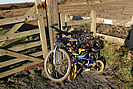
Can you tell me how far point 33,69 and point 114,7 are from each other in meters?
4.92

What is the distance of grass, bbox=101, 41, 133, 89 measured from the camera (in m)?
3.83

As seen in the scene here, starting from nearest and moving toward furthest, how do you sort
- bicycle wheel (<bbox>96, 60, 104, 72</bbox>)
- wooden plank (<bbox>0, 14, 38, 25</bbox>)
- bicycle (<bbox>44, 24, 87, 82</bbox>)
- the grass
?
bicycle (<bbox>44, 24, 87, 82</bbox>) < wooden plank (<bbox>0, 14, 38, 25</bbox>) < the grass < bicycle wheel (<bbox>96, 60, 104, 72</bbox>)

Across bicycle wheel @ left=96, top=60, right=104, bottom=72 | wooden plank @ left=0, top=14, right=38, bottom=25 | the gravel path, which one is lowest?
the gravel path

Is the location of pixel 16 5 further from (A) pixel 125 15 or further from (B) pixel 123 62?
(B) pixel 123 62

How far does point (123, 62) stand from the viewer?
4.52m

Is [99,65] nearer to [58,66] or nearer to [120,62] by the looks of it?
[120,62]

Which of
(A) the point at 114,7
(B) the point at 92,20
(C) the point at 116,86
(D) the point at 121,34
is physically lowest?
(C) the point at 116,86

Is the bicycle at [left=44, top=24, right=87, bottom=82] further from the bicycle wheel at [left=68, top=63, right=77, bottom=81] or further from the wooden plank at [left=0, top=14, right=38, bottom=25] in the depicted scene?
the wooden plank at [left=0, top=14, right=38, bottom=25]

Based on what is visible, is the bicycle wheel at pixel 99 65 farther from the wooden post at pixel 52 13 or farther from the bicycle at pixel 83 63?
the wooden post at pixel 52 13

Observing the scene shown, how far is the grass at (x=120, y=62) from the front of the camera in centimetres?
383

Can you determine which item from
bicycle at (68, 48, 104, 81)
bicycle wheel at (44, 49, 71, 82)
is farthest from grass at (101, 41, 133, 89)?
bicycle wheel at (44, 49, 71, 82)

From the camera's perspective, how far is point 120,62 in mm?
4551

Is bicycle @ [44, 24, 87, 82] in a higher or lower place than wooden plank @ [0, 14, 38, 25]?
lower

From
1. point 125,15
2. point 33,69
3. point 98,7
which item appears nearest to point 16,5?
point 98,7
